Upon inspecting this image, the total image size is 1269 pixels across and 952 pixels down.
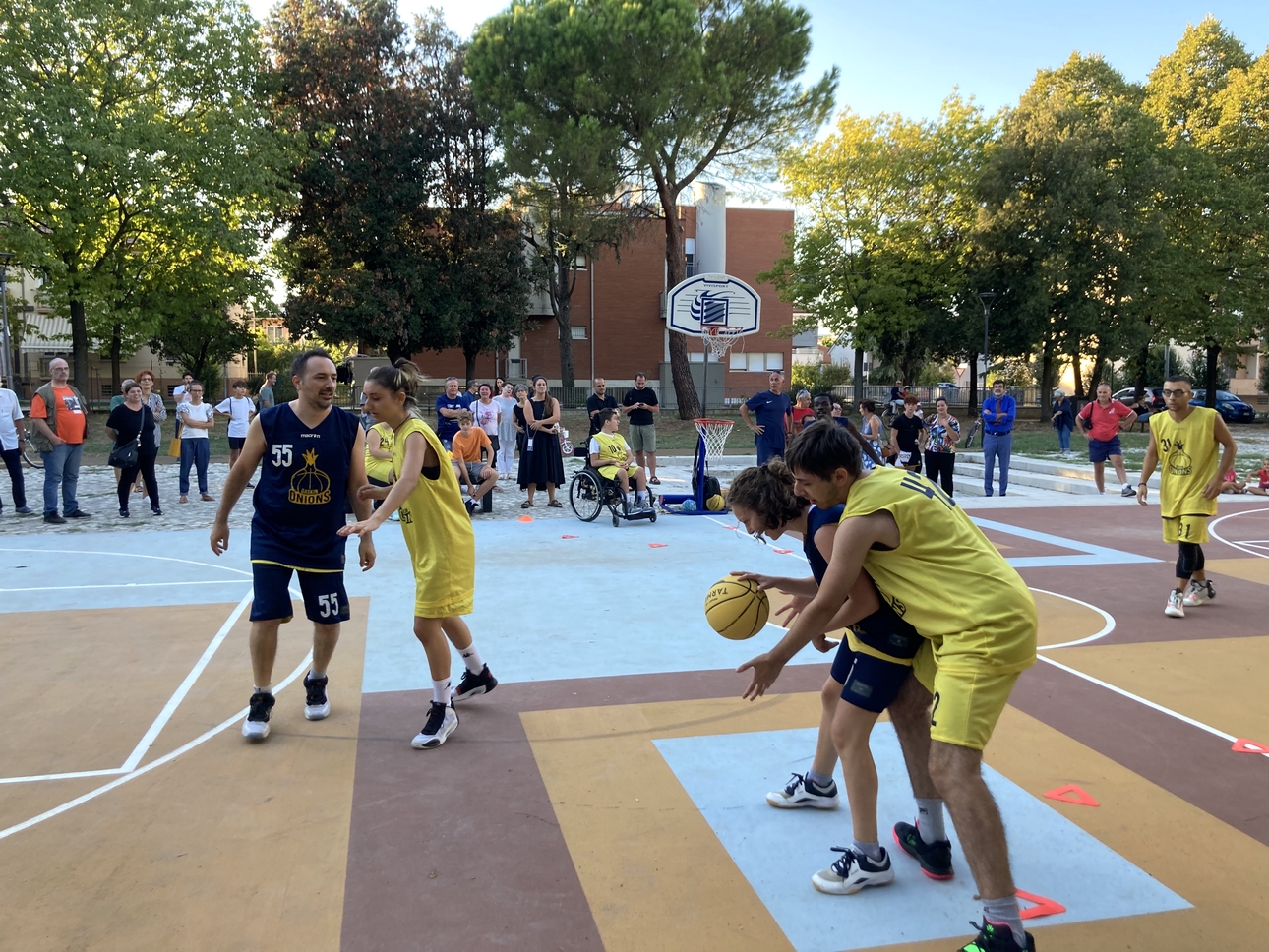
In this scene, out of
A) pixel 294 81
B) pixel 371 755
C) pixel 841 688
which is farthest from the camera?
pixel 294 81

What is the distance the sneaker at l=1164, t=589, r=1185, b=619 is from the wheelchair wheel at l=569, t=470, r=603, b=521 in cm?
655

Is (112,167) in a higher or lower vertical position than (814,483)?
higher

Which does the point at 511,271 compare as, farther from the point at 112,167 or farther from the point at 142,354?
the point at 142,354

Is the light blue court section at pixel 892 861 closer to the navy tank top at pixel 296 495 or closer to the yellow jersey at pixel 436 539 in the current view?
the yellow jersey at pixel 436 539

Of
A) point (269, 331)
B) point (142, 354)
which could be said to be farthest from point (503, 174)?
point (269, 331)

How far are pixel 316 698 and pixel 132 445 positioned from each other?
8815mm

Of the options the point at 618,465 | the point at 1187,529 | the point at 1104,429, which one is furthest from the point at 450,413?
the point at 1104,429

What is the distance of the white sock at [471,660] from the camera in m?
4.91

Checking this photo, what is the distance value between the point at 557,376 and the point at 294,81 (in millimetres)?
17723

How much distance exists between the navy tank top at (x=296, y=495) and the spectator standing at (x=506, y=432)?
1186 cm

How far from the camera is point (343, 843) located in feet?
11.4

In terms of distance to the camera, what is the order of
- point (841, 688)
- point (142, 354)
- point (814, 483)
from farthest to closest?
point (142, 354)
point (841, 688)
point (814, 483)

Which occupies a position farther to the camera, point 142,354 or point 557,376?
point 142,354

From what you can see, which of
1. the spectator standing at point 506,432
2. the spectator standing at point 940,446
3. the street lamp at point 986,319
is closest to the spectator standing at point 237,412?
the spectator standing at point 506,432
